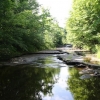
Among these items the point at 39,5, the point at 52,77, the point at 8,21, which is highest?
the point at 39,5

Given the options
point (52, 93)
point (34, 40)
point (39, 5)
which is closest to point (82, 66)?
point (52, 93)

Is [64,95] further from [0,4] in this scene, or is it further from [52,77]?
[0,4]

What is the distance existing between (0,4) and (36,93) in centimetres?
1183

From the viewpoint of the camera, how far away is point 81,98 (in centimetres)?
842

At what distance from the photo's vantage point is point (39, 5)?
46688mm

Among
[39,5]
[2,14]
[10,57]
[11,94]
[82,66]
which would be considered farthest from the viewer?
[39,5]

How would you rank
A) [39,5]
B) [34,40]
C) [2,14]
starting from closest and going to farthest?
[2,14] → [34,40] → [39,5]

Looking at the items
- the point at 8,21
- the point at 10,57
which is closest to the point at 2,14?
the point at 8,21

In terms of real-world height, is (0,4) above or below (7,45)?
above

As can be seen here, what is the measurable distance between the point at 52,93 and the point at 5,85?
2954mm

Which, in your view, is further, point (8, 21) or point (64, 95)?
point (8, 21)

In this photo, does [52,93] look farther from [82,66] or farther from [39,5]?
[39,5]

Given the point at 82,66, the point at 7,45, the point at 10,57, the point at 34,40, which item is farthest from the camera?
the point at 34,40

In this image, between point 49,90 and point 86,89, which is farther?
point 49,90
